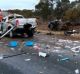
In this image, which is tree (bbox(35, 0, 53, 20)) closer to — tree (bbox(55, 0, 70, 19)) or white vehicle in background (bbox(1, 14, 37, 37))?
tree (bbox(55, 0, 70, 19))

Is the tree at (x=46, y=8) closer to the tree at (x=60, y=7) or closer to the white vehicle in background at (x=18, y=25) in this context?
the tree at (x=60, y=7)

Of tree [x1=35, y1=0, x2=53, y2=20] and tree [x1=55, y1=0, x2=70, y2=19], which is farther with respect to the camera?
tree [x1=35, y1=0, x2=53, y2=20]

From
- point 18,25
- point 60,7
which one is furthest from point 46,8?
point 18,25

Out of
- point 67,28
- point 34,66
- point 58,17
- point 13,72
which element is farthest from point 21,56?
point 58,17

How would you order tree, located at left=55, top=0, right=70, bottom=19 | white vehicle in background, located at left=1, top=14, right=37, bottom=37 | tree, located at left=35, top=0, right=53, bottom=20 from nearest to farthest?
white vehicle in background, located at left=1, top=14, right=37, bottom=37, tree, located at left=55, top=0, right=70, bottom=19, tree, located at left=35, top=0, right=53, bottom=20

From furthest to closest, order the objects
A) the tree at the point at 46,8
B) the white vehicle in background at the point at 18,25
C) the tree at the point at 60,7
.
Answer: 1. the tree at the point at 46,8
2. the tree at the point at 60,7
3. the white vehicle in background at the point at 18,25

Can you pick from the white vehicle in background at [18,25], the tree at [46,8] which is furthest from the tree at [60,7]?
the white vehicle in background at [18,25]

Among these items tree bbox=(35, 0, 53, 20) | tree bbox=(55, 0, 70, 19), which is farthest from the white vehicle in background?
tree bbox=(35, 0, 53, 20)

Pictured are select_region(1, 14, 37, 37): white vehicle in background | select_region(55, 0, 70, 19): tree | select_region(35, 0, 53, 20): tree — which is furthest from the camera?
select_region(35, 0, 53, 20): tree

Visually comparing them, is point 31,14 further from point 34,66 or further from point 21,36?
point 34,66

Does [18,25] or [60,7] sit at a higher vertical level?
[60,7]

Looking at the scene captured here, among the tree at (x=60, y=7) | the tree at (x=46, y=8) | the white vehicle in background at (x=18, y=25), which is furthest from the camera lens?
the tree at (x=46, y=8)

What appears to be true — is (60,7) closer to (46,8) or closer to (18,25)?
(46,8)

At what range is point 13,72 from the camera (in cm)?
871
